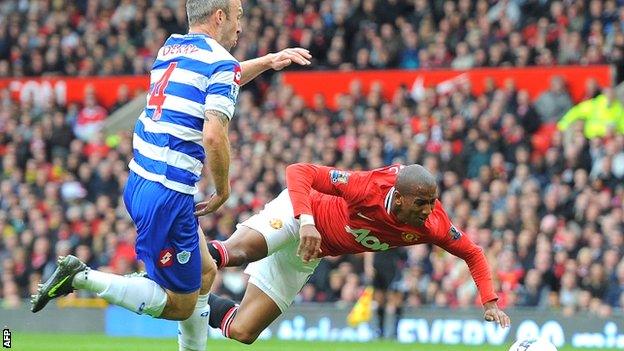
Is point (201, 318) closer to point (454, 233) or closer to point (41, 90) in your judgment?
point (454, 233)

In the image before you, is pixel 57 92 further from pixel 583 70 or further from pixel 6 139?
pixel 583 70

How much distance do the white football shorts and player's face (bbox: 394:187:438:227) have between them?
1093 millimetres

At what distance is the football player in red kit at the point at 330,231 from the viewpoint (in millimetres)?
9484

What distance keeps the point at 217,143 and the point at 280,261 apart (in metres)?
2.67

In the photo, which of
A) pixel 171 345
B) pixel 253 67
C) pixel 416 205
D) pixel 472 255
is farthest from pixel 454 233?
pixel 171 345

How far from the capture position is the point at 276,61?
31.3 feet

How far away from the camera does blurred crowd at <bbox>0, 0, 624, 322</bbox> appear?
18000 millimetres

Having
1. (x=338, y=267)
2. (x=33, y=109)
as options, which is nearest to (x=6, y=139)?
(x=33, y=109)

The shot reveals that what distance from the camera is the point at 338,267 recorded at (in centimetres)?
1889

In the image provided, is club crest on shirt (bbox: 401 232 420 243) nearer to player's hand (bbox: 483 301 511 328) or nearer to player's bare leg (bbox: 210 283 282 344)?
player's hand (bbox: 483 301 511 328)

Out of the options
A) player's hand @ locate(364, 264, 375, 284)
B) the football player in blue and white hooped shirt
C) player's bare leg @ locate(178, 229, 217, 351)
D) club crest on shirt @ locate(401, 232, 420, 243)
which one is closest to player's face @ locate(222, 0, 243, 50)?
the football player in blue and white hooped shirt

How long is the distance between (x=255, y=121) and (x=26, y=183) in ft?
13.3

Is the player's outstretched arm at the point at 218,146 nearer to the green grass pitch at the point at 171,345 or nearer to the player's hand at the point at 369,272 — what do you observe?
the green grass pitch at the point at 171,345

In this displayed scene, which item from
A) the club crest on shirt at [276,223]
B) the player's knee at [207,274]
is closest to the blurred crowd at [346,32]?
the club crest on shirt at [276,223]
